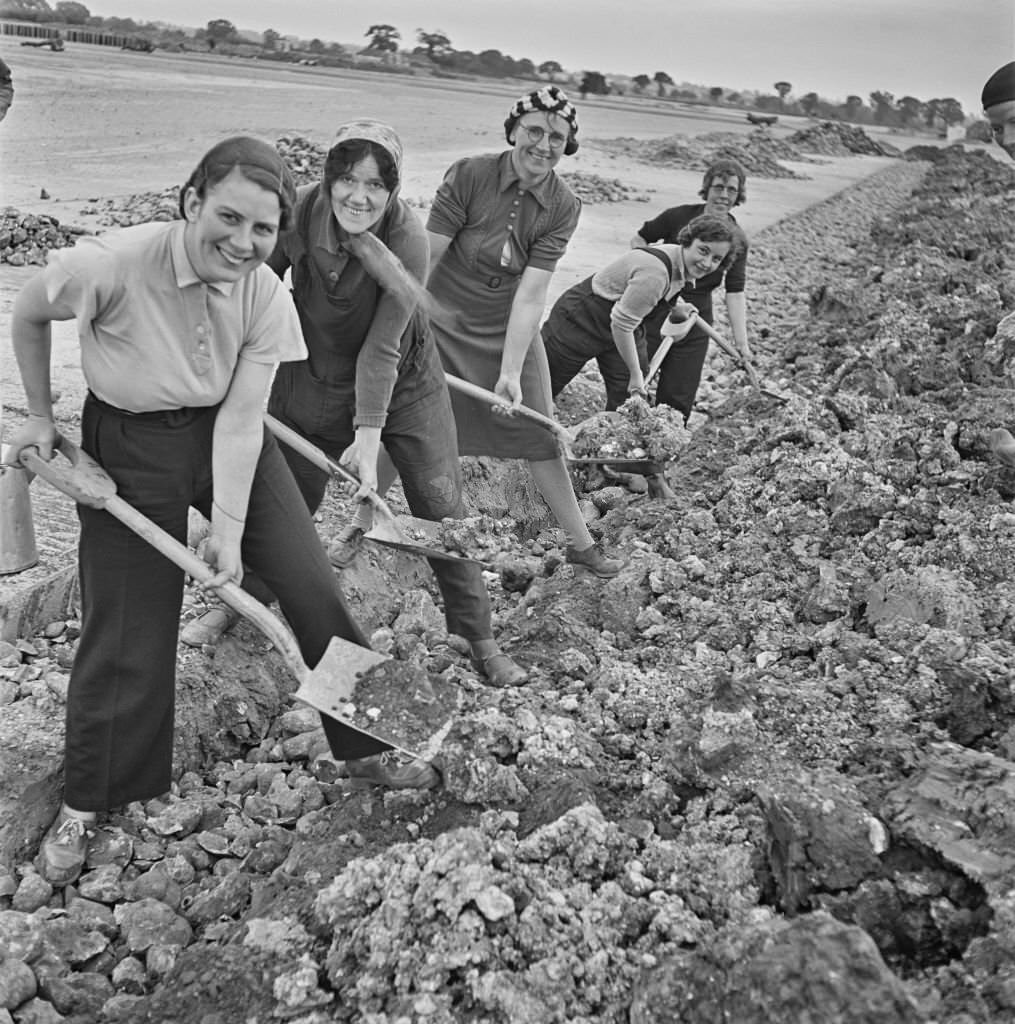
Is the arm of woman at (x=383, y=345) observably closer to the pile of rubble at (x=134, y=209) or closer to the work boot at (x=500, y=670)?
the work boot at (x=500, y=670)

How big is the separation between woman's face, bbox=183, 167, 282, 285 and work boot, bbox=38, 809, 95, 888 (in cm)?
132

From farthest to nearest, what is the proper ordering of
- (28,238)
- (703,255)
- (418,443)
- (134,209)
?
(134,209), (28,238), (703,255), (418,443)

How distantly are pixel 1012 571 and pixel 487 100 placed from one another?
120ft

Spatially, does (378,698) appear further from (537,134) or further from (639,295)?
(639,295)

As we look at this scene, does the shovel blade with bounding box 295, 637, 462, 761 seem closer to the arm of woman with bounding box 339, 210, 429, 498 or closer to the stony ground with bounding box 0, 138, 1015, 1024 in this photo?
the stony ground with bounding box 0, 138, 1015, 1024

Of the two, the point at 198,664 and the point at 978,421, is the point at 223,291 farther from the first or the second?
the point at 978,421

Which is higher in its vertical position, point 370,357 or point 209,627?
point 370,357

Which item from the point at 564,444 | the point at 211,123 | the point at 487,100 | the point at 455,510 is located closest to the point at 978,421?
the point at 564,444

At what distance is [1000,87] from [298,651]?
318 centimetres

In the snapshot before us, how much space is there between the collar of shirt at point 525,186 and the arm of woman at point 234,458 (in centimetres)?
153

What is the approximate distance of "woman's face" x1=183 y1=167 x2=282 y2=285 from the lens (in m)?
1.94

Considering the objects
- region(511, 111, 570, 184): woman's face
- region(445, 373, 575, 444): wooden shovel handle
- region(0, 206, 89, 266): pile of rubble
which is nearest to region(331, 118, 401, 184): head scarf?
region(511, 111, 570, 184): woman's face

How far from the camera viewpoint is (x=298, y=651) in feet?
7.83

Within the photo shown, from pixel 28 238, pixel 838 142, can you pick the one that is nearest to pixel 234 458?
pixel 28 238
